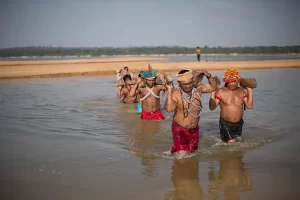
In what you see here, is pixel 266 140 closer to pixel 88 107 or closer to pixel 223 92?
pixel 223 92

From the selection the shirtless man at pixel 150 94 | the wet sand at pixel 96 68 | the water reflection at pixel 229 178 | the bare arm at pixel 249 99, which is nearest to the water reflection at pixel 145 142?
the shirtless man at pixel 150 94

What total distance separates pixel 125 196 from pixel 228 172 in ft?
5.72

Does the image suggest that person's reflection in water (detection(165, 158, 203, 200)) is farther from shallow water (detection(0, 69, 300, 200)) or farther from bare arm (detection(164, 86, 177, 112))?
bare arm (detection(164, 86, 177, 112))

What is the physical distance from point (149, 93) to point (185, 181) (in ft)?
14.5

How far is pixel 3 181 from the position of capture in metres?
5.60

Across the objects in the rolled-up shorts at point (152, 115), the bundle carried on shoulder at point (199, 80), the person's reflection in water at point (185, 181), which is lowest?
the person's reflection in water at point (185, 181)

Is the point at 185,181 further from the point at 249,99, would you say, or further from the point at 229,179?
the point at 249,99

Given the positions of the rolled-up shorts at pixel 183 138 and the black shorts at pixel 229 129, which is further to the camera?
the black shorts at pixel 229 129

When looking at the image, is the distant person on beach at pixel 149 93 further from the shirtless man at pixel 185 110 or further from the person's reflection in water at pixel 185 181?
the person's reflection in water at pixel 185 181

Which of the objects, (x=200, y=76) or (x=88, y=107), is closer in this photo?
(x=200, y=76)

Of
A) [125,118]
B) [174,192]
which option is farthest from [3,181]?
[125,118]

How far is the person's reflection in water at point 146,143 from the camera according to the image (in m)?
6.24

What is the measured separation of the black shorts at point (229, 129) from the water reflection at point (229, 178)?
814mm

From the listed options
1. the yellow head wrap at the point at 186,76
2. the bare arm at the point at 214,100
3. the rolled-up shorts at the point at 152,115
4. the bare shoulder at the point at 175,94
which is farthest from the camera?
the rolled-up shorts at the point at 152,115
